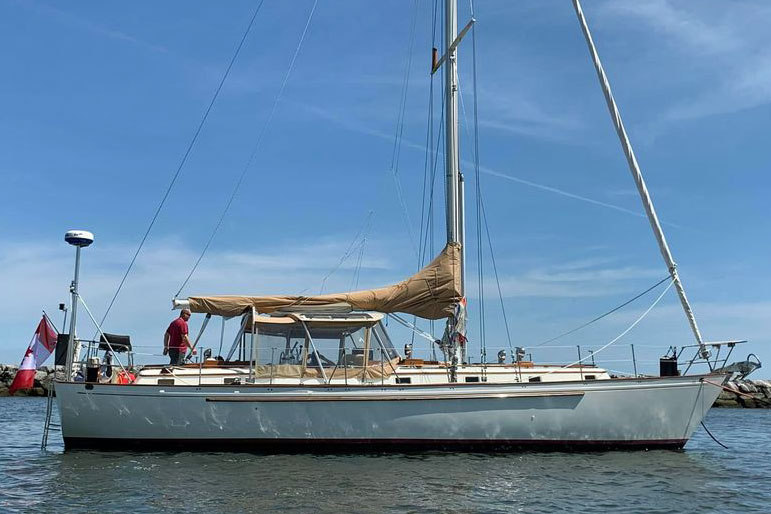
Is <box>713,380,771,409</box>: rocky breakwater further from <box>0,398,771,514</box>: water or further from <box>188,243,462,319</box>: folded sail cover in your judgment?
<box>188,243,462,319</box>: folded sail cover

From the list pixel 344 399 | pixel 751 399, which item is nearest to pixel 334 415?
pixel 344 399

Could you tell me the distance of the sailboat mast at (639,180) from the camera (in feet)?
52.6

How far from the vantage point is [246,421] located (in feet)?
48.6

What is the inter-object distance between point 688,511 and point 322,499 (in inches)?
226

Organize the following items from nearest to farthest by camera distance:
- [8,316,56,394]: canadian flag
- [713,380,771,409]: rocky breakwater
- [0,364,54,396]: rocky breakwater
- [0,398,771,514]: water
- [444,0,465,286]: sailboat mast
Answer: [0,398,771,514]: water, [8,316,56,394]: canadian flag, [444,0,465,286]: sailboat mast, [0,364,54,396]: rocky breakwater, [713,380,771,409]: rocky breakwater

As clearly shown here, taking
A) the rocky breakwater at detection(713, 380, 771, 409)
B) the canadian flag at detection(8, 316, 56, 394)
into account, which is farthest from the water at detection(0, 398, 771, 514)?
the rocky breakwater at detection(713, 380, 771, 409)

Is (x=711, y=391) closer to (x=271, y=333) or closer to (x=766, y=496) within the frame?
(x=766, y=496)

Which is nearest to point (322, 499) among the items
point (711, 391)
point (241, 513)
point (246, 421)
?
point (241, 513)

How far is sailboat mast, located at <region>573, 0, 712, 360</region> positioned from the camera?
52.6ft

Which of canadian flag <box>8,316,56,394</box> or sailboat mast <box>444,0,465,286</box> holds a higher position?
sailboat mast <box>444,0,465,286</box>

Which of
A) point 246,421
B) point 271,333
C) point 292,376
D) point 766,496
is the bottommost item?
point 766,496

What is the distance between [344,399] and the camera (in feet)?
48.5

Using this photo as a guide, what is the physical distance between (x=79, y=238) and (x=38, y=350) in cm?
283

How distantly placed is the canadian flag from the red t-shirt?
2.60 metres
